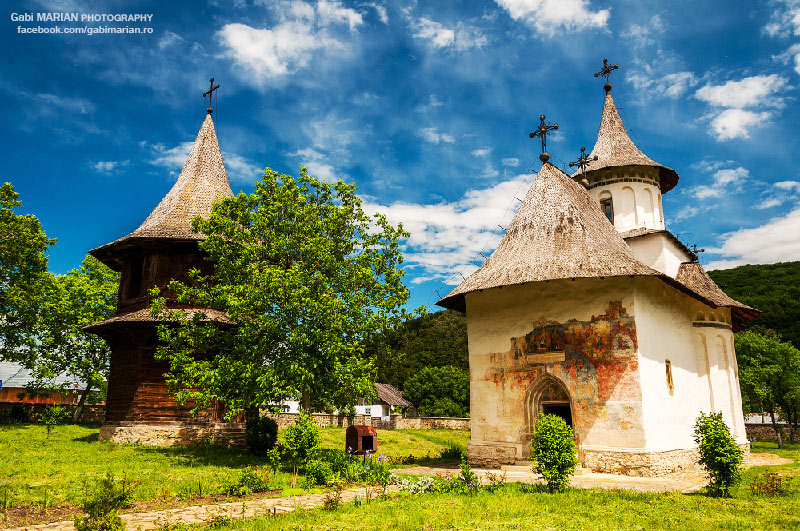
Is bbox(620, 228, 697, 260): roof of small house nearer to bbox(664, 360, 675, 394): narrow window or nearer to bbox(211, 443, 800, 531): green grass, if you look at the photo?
bbox(664, 360, 675, 394): narrow window

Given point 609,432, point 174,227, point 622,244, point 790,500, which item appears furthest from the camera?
point 174,227

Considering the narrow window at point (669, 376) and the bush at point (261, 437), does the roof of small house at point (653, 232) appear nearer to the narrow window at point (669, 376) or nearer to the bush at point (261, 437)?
the narrow window at point (669, 376)

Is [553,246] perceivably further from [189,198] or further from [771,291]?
[771,291]

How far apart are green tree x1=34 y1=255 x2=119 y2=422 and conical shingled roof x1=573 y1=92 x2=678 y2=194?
25.2 m

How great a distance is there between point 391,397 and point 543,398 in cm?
4541

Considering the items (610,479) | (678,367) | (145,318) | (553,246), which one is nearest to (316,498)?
(610,479)

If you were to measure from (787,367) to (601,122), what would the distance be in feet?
61.9

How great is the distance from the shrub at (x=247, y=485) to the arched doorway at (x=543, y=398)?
748 cm

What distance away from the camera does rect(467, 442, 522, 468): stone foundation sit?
15242 mm

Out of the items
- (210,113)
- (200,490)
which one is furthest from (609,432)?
(210,113)

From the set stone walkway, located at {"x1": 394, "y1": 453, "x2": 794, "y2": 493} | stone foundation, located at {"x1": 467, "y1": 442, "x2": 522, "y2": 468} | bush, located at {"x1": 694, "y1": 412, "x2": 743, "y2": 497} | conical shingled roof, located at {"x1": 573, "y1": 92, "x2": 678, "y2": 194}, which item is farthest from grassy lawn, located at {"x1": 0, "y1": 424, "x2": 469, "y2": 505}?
conical shingled roof, located at {"x1": 573, "y1": 92, "x2": 678, "y2": 194}

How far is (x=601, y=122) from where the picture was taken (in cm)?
A: 2538

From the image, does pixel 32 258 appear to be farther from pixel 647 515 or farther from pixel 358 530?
pixel 647 515

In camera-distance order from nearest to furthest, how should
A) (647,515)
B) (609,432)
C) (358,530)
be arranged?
1. (358,530)
2. (647,515)
3. (609,432)
